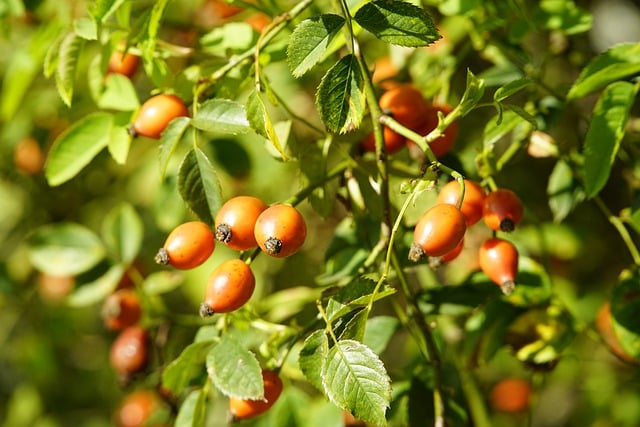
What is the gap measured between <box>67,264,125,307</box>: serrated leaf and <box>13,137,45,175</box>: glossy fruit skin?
3.24ft

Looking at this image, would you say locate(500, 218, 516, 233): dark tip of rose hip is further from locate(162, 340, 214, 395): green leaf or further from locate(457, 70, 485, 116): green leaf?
locate(162, 340, 214, 395): green leaf

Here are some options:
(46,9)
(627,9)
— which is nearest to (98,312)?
(46,9)

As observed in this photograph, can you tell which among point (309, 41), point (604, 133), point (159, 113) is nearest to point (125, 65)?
point (159, 113)

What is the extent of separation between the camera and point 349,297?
1560 millimetres

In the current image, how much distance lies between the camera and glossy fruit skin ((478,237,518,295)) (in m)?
1.71

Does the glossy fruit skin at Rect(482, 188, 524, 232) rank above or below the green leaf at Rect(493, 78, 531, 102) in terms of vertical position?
below

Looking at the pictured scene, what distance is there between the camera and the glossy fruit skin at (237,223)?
155 centimetres

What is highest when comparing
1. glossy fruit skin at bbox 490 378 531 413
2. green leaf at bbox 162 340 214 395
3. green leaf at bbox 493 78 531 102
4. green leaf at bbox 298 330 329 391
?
green leaf at bbox 493 78 531 102

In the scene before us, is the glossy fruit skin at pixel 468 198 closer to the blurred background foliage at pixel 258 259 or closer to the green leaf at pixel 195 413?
the blurred background foliage at pixel 258 259

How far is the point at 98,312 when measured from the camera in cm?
422

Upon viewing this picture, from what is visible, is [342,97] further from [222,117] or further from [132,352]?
Result: [132,352]

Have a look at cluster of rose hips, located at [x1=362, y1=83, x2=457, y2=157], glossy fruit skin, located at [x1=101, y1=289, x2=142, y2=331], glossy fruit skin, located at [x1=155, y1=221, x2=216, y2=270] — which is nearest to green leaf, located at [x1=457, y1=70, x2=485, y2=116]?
cluster of rose hips, located at [x1=362, y1=83, x2=457, y2=157]

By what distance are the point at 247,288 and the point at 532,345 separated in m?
1.00

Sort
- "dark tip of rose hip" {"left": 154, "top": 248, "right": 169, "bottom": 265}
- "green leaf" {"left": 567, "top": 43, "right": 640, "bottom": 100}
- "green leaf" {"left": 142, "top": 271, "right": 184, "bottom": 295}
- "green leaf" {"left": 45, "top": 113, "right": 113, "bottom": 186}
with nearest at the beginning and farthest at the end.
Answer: "dark tip of rose hip" {"left": 154, "top": 248, "right": 169, "bottom": 265}, "green leaf" {"left": 567, "top": 43, "right": 640, "bottom": 100}, "green leaf" {"left": 45, "top": 113, "right": 113, "bottom": 186}, "green leaf" {"left": 142, "top": 271, "right": 184, "bottom": 295}
